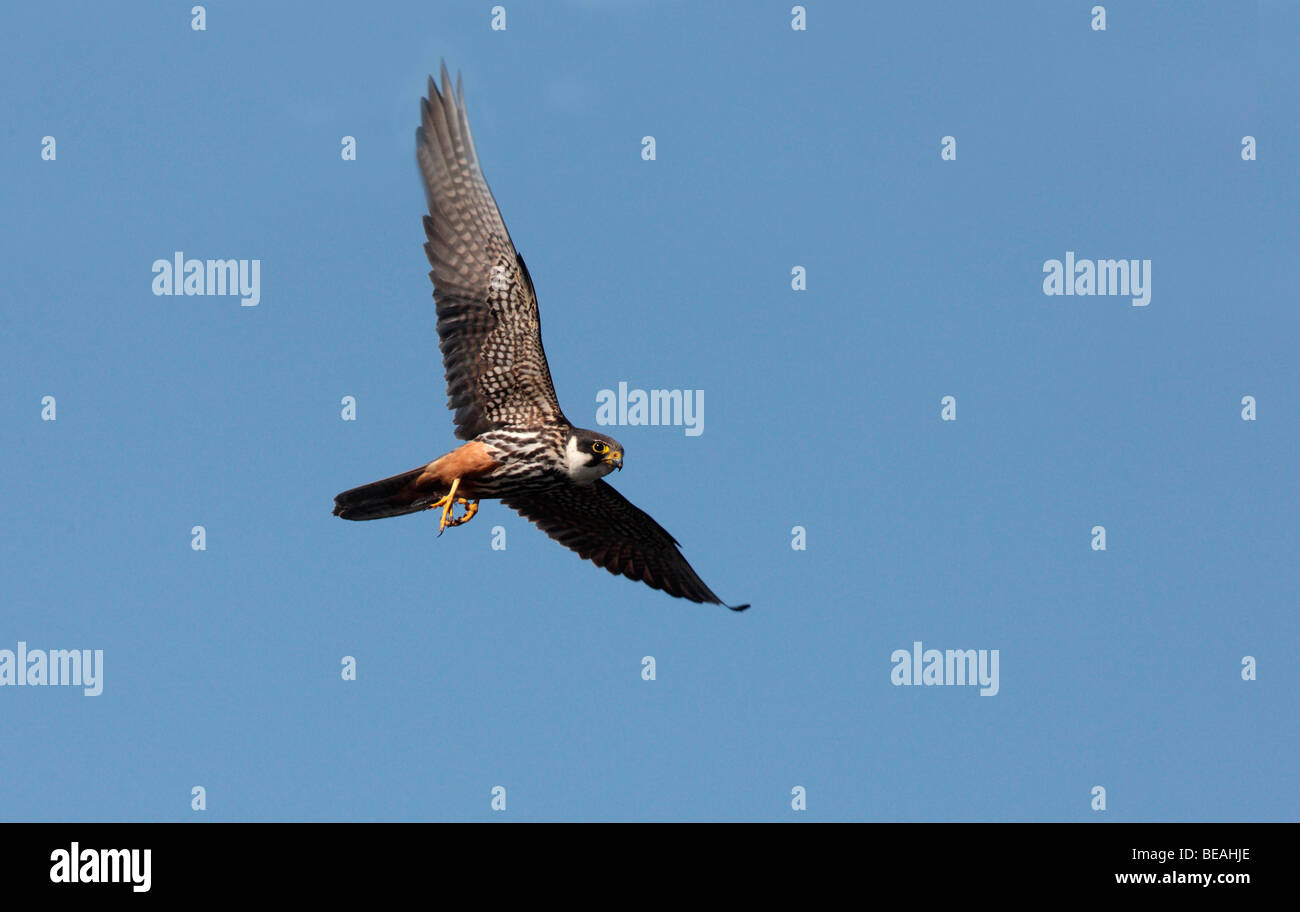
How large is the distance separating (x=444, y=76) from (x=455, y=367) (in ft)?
10.2

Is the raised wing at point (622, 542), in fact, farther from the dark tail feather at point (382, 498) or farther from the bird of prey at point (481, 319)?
the dark tail feather at point (382, 498)

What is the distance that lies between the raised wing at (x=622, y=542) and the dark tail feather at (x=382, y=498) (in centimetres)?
249

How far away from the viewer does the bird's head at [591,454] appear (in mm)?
17062

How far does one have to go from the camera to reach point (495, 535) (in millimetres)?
21375

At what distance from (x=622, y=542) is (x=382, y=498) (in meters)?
3.95

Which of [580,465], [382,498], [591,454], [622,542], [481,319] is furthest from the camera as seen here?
[622,542]

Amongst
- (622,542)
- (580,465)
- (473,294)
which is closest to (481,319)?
(473,294)

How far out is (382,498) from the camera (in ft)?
55.2

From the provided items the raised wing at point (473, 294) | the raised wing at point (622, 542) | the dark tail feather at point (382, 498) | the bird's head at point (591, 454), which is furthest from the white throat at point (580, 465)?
the raised wing at point (622, 542)

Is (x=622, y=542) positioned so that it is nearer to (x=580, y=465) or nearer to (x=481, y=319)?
(x=580, y=465)

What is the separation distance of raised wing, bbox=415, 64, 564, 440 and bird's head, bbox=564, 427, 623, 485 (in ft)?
1.61

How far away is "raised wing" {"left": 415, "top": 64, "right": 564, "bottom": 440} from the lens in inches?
693

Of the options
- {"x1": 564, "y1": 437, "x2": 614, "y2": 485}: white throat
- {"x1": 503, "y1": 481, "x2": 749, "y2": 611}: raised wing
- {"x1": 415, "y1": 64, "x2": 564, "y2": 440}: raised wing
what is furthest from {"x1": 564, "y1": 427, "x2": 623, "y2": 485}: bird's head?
{"x1": 503, "y1": 481, "x2": 749, "y2": 611}: raised wing
